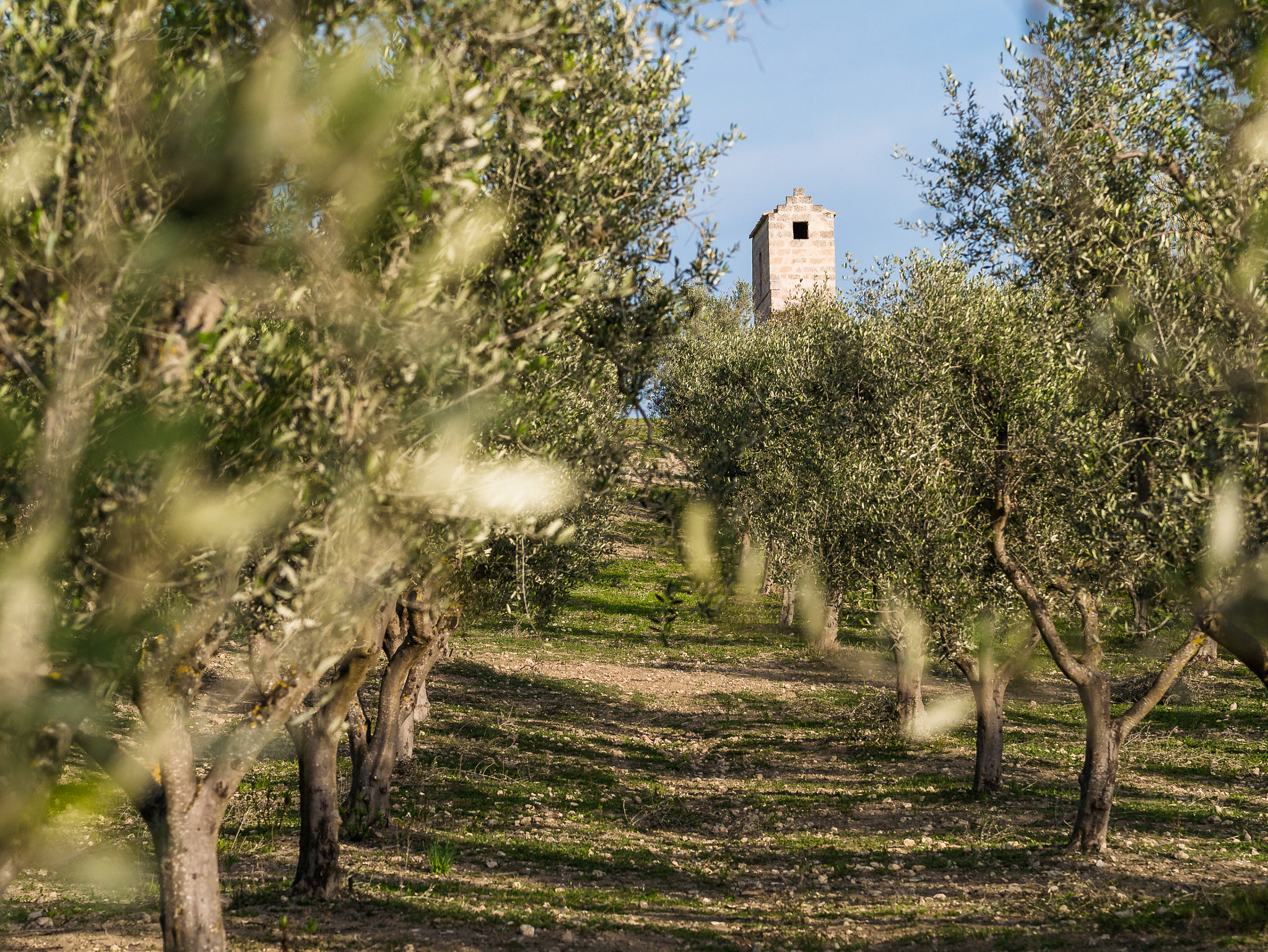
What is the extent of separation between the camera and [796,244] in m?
71.4

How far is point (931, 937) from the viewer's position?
13203 mm

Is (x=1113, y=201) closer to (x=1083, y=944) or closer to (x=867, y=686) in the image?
(x=1083, y=944)

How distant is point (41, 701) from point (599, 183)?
6782mm

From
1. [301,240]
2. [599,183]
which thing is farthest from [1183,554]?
[301,240]

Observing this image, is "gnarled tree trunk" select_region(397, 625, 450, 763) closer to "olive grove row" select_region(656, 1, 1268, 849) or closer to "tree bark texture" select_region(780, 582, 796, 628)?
Result: "olive grove row" select_region(656, 1, 1268, 849)

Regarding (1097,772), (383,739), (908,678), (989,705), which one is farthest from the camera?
(908,678)

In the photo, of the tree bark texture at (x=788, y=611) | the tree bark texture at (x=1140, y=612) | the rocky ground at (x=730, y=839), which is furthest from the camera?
the tree bark texture at (x=788, y=611)

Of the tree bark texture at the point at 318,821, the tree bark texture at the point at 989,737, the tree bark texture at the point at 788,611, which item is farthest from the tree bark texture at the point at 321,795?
the tree bark texture at the point at 788,611

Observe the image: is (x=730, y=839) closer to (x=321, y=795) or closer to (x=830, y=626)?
(x=321, y=795)

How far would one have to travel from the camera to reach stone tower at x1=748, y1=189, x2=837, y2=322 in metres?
70.6

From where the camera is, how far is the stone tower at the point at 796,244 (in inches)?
2778

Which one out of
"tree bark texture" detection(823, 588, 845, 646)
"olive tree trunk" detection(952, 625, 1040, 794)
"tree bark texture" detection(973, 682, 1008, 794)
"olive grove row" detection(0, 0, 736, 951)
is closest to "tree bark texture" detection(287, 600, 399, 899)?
"olive grove row" detection(0, 0, 736, 951)

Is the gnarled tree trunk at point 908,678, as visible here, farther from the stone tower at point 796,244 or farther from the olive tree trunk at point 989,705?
the stone tower at point 796,244

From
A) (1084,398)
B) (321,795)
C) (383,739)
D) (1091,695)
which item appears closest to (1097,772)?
(1091,695)
